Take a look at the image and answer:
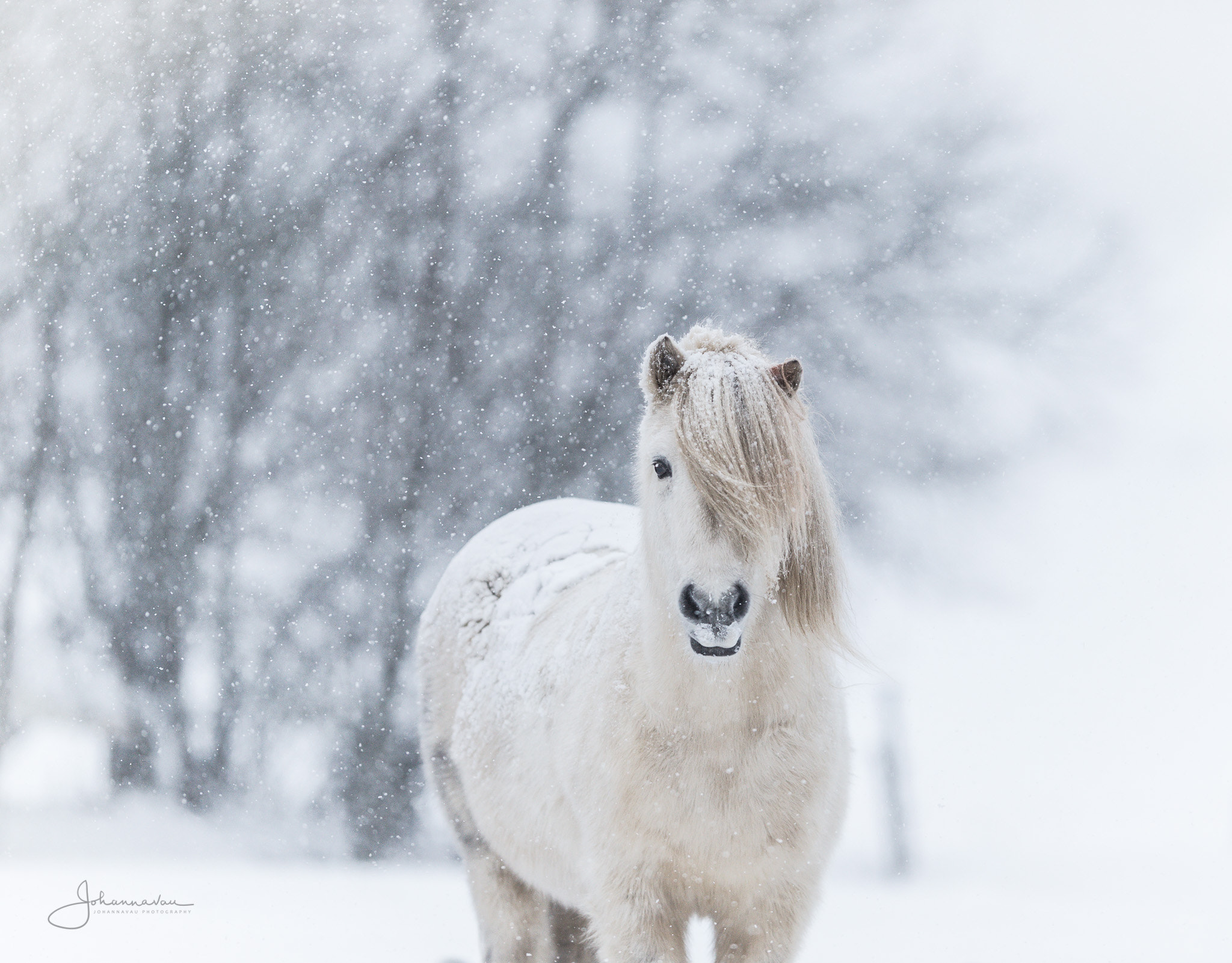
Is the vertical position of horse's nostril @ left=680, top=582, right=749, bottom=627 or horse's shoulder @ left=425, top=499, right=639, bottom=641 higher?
horse's nostril @ left=680, top=582, right=749, bottom=627

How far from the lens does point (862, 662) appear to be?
154 cm

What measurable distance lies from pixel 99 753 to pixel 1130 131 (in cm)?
826

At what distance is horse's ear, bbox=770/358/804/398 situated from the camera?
1.51m

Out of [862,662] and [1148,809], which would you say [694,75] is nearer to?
[1148,809]

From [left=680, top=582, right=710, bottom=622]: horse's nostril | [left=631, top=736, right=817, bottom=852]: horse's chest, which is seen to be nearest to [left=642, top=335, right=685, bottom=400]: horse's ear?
[left=680, top=582, right=710, bottom=622]: horse's nostril

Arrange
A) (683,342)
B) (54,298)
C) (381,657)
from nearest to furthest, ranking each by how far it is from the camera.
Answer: (683,342), (381,657), (54,298)

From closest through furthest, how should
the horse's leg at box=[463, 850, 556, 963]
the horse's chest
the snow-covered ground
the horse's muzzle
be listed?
the horse's muzzle, the horse's chest, the horse's leg at box=[463, 850, 556, 963], the snow-covered ground

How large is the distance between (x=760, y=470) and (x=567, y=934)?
1654mm

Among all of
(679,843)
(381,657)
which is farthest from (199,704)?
(679,843)

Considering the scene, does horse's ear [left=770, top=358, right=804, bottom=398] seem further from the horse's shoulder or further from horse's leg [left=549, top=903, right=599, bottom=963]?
horse's leg [left=549, top=903, right=599, bottom=963]

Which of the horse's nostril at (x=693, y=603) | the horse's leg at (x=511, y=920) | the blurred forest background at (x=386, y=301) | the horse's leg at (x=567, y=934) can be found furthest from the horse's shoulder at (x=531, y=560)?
the blurred forest background at (x=386, y=301)

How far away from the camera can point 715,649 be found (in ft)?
4.24

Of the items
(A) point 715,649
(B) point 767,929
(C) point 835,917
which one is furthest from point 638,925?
(C) point 835,917

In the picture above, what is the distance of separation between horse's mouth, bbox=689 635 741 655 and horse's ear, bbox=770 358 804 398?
18.3 inches
